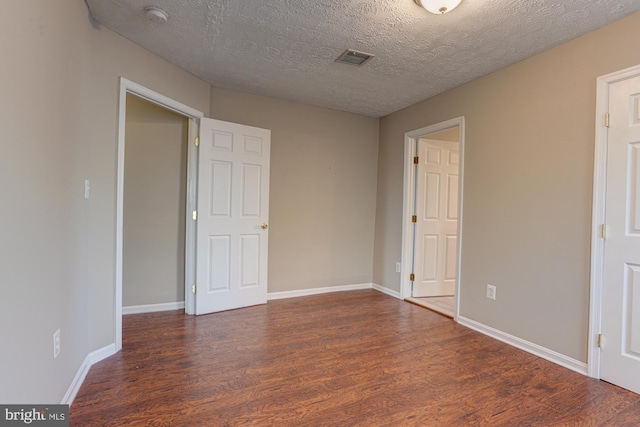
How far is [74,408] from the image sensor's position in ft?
5.66

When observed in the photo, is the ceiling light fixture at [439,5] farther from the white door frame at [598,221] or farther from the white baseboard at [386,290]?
the white baseboard at [386,290]

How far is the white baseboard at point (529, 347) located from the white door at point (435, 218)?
0.95m

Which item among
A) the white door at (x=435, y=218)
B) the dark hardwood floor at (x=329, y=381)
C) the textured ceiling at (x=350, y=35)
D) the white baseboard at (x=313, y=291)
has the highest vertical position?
the textured ceiling at (x=350, y=35)

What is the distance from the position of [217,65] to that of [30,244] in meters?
2.22

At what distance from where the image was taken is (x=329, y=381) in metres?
2.07

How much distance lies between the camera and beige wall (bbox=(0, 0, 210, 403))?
119cm

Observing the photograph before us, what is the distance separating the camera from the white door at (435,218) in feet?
13.3

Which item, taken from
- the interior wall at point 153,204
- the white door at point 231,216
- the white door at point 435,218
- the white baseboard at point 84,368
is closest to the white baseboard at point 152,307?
the interior wall at point 153,204

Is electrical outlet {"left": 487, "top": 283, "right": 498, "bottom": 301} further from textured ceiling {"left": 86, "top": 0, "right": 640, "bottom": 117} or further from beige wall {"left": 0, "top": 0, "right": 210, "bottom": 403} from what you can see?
beige wall {"left": 0, "top": 0, "right": 210, "bottom": 403}

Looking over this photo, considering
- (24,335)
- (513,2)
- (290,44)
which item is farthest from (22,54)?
(513,2)

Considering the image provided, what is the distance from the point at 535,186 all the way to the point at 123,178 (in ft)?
11.0

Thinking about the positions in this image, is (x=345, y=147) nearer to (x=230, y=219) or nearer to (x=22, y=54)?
(x=230, y=219)

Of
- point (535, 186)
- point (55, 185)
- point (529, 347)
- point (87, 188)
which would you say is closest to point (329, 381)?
point (529, 347)

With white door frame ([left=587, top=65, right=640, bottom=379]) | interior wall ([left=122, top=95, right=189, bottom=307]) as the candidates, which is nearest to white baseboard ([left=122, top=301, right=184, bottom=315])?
interior wall ([left=122, top=95, right=189, bottom=307])
